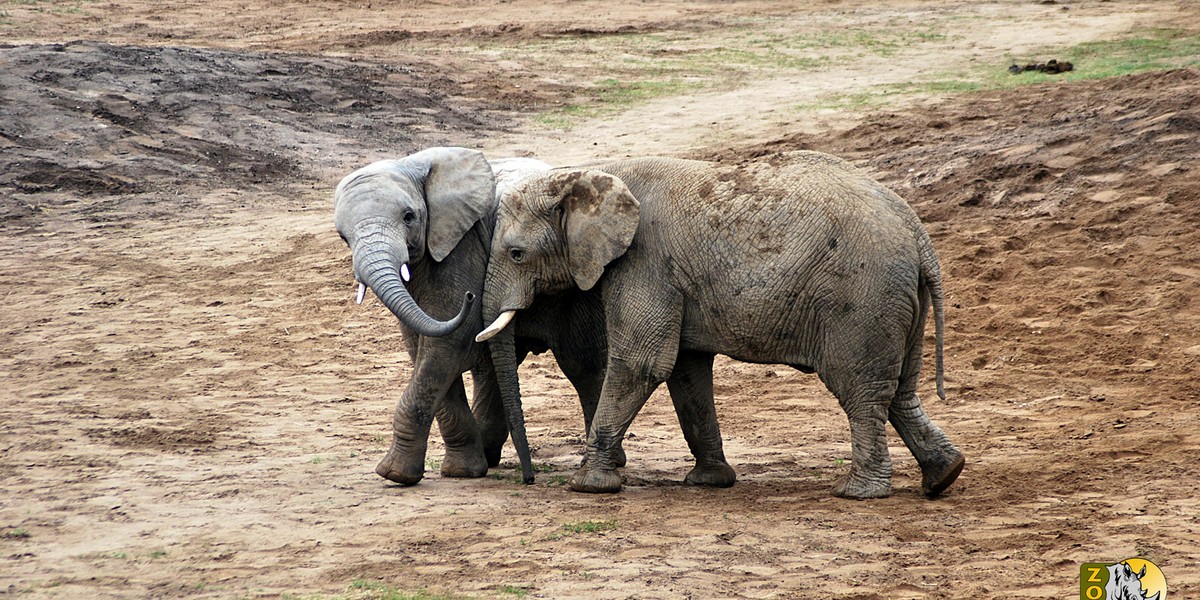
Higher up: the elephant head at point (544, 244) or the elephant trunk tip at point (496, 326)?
the elephant head at point (544, 244)

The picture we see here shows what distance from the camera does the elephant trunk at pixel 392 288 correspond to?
7.90 meters

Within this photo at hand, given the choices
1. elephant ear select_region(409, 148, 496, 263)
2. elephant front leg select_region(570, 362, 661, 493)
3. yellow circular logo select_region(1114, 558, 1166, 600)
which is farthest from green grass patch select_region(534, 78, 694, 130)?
yellow circular logo select_region(1114, 558, 1166, 600)

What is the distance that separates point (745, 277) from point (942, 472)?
5.15ft

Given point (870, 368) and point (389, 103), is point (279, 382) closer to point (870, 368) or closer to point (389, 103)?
point (870, 368)

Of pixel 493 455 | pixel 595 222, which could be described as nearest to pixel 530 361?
pixel 493 455

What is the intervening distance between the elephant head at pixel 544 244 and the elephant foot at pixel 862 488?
6.09 ft

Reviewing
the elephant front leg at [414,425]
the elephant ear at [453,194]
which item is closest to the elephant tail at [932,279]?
the elephant ear at [453,194]

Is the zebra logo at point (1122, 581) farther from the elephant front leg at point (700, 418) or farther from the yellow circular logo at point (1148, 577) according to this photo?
the elephant front leg at point (700, 418)

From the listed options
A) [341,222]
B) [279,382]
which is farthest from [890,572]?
[279,382]

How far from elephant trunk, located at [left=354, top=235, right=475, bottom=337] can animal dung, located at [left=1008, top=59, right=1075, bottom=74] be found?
14.5m

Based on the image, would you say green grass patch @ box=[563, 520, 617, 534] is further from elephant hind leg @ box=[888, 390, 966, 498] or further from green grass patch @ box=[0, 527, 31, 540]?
green grass patch @ box=[0, 527, 31, 540]

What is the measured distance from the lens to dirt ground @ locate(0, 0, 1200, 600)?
6891 mm

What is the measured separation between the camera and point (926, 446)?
822 centimetres

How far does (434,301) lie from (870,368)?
8.64ft
